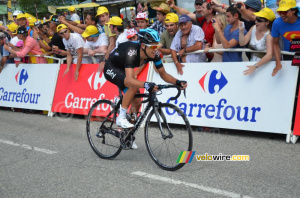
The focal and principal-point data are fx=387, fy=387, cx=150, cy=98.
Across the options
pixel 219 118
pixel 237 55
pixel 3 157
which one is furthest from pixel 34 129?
pixel 237 55

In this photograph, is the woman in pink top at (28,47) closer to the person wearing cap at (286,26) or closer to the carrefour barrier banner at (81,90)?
the carrefour barrier banner at (81,90)

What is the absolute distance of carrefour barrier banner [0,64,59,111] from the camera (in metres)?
10.3

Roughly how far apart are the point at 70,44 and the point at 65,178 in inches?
204

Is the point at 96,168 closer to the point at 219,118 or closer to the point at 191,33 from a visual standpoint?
the point at 219,118

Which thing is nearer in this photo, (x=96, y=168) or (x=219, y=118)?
(x=96, y=168)

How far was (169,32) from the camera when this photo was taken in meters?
8.57

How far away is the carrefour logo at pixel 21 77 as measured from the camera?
431 inches

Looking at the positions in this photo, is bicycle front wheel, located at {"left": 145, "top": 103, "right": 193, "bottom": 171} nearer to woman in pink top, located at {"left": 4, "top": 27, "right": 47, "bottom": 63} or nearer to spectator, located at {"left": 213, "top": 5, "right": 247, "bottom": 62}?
spectator, located at {"left": 213, "top": 5, "right": 247, "bottom": 62}

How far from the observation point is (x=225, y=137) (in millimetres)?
6934

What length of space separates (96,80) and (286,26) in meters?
4.57

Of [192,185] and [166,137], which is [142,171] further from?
[192,185]

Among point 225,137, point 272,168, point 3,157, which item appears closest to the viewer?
point 272,168

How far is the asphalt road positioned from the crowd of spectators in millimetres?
1466

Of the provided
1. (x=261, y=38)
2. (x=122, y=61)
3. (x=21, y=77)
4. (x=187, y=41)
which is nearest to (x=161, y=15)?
(x=187, y=41)
